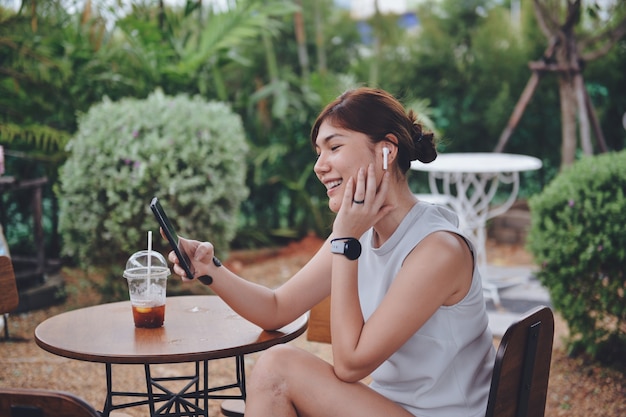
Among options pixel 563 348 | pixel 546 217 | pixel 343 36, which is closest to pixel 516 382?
pixel 546 217

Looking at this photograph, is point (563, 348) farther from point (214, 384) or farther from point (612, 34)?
point (612, 34)

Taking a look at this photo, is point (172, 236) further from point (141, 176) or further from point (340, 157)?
point (141, 176)

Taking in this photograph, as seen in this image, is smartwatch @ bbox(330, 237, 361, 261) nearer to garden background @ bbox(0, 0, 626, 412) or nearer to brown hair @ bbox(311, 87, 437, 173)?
brown hair @ bbox(311, 87, 437, 173)

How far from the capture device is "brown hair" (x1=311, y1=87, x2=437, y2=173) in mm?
2293

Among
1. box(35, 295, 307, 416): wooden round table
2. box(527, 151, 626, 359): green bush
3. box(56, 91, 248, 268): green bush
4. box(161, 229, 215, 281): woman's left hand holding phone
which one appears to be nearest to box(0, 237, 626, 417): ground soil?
box(527, 151, 626, 359): green bush

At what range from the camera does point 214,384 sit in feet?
14.8

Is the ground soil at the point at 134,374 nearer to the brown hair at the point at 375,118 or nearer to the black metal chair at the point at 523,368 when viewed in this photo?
the black metal chair at the point at 523,368

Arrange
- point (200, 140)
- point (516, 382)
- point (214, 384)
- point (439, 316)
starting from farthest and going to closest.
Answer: point (200, 140) < point (214, 384) < point (439, 316) < point (516, 382)

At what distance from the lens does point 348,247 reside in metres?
2.19

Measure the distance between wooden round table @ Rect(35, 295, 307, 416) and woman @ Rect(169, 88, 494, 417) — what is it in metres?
0.22

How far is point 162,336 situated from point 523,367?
111 centimetres

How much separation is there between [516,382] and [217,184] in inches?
162

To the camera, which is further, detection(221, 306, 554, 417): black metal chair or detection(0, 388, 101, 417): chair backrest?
detection(221, 306, 554, 417): black metal chair

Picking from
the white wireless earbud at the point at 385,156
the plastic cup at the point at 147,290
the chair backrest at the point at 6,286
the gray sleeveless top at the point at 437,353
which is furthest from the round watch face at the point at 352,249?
the chair backrest at the point at 6,286
